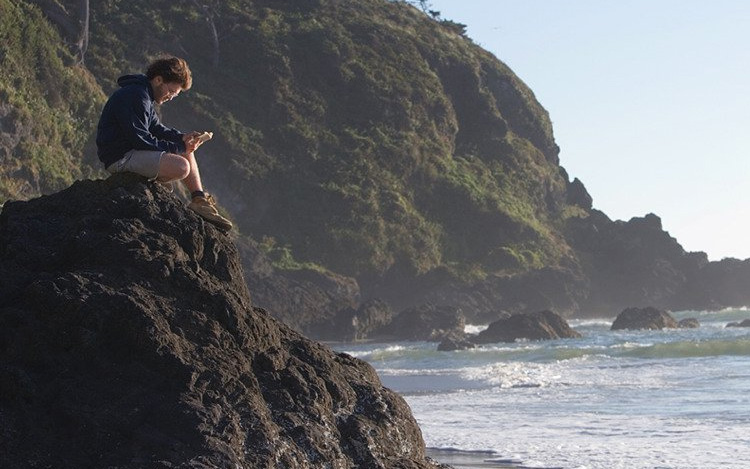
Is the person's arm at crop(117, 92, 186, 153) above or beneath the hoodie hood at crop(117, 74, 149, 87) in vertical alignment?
beneath

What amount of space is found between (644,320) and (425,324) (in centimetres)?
991

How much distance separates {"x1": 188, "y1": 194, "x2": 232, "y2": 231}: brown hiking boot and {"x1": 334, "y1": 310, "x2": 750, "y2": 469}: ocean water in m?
5.03

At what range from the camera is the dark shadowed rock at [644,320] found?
49.4 meters

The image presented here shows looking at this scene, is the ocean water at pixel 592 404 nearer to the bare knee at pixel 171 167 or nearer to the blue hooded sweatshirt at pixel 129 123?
the bare knee at pixel 171 167

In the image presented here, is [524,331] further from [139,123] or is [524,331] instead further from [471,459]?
[139,123]

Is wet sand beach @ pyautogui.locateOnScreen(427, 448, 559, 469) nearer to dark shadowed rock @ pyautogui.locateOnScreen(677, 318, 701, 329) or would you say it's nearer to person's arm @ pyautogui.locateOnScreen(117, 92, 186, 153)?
person's arm @ pyautogui.locateOnScreen(117, 92, 186, 153)

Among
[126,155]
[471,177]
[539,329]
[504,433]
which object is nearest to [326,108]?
[471,177]

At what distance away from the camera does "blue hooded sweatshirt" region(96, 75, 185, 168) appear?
6.11 metres

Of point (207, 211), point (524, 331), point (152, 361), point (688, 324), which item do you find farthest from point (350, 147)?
point (152, 361)

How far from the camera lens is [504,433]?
A: 41.8 feet

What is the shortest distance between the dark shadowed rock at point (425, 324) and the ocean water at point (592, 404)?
14.8 metres

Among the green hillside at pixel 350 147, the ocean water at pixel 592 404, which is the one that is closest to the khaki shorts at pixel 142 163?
the ocean water at pixel 592 404

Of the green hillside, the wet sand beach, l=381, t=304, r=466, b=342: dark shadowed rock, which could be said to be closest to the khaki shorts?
the wet sand beach

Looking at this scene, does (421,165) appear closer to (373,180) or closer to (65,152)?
(373,180)
